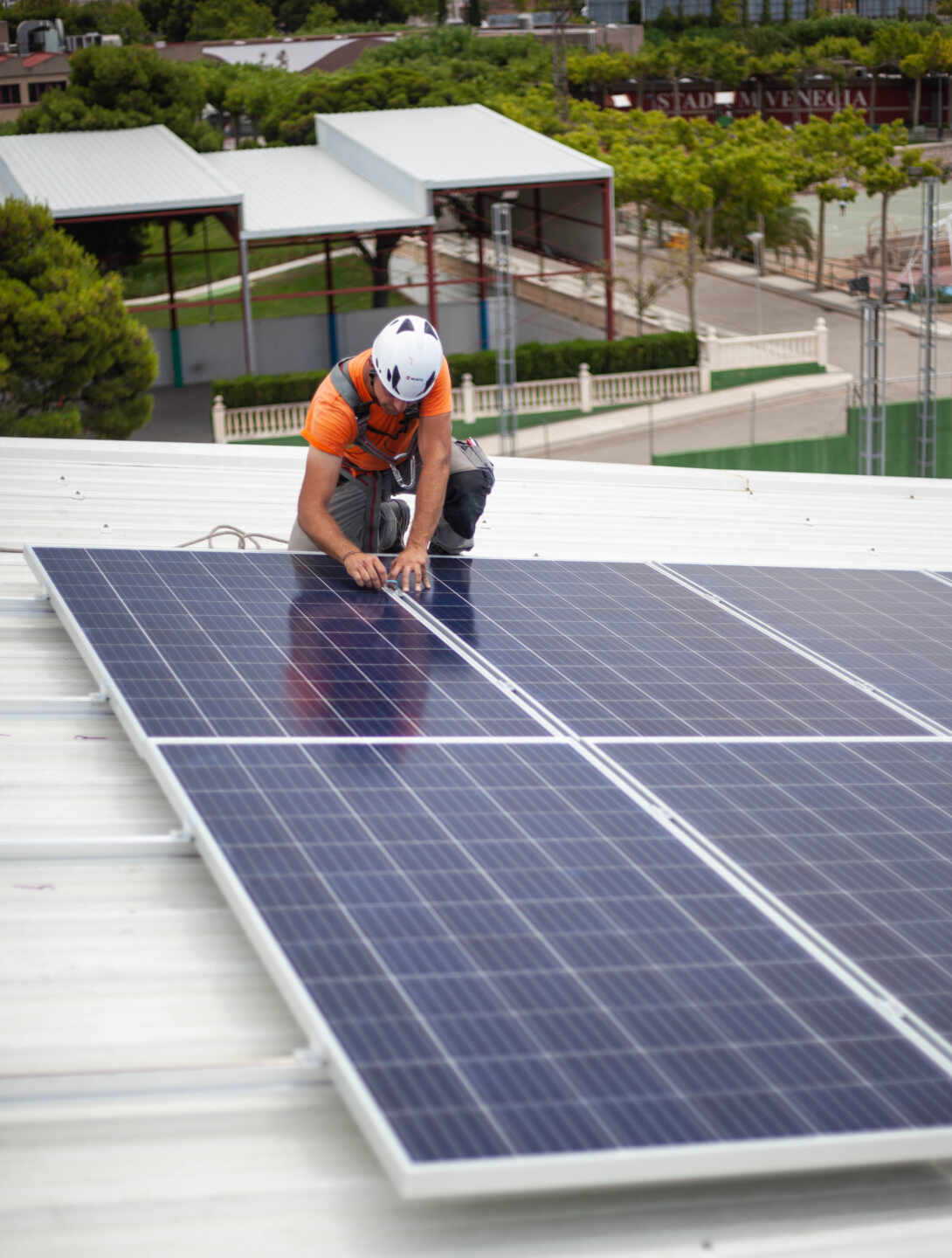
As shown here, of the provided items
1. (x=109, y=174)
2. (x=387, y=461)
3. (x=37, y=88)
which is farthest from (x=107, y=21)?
(x=387, y=461)

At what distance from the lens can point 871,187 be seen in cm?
7212

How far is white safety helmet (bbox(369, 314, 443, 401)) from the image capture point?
8.96 meters

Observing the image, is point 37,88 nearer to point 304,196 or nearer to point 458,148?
point 458,148

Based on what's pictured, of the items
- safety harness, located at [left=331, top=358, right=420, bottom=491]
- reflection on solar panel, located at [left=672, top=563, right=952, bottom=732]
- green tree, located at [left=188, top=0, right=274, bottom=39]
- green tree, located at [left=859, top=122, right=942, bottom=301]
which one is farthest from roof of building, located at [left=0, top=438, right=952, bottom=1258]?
green tree, located at [left=188, top=0, right=274, bottom=39]

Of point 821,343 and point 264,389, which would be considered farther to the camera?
point 821,343

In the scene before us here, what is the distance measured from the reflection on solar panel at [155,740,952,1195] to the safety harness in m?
3.38

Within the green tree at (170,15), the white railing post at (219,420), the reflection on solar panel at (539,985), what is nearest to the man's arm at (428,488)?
the reflection on solar panel at (539,985)

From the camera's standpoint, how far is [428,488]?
9562mm

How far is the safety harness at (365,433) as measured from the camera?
938cm

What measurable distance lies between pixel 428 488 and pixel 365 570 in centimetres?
73

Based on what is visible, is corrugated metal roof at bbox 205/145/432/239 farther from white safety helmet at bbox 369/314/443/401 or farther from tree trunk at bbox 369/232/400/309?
white safety helmet at bbox 369/314/443/401

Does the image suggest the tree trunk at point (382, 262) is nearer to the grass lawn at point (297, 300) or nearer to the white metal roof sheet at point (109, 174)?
the grass lawn at point (297, 300)

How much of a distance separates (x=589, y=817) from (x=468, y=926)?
3.70ft

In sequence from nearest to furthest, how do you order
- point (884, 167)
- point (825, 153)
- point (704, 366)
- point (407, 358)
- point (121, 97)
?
point (407, 358) → point (704, 366) → point (121, 97) → point (884, 167) → point (825, 153)
